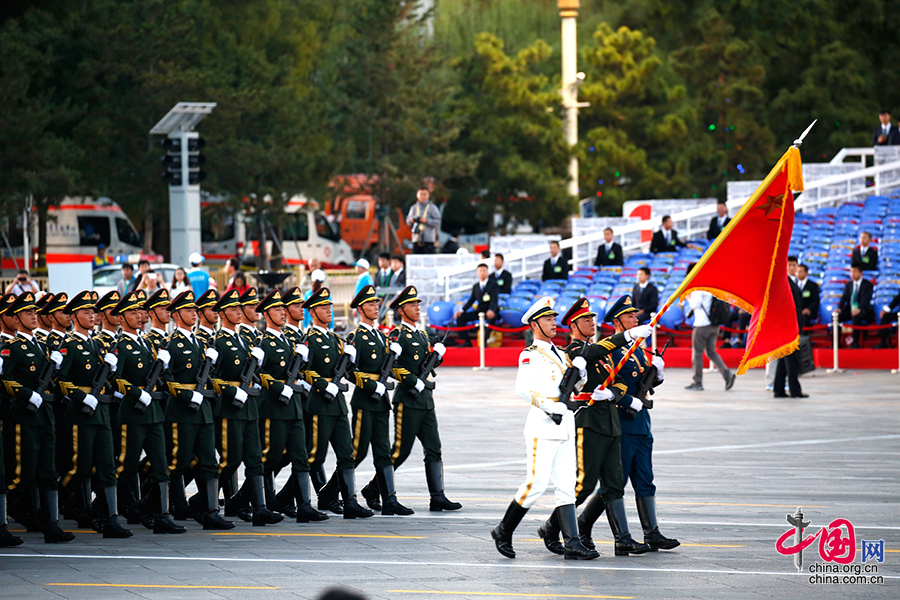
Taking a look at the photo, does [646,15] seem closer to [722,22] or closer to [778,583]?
[722,22]

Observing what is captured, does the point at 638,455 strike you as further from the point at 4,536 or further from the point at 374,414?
the point at 4,536

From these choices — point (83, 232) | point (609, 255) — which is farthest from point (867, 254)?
point (83, 232)

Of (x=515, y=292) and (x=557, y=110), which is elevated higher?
(x=557, y=110)

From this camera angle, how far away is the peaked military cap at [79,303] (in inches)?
422

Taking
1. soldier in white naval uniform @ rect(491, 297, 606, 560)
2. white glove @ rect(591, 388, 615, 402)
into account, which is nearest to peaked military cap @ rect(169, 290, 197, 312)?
soldier in white naval uniform @ rect(491, 297, 606, 560)

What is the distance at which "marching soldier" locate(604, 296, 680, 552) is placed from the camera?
936 centimetres

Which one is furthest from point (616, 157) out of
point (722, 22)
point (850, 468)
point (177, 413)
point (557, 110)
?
point (177, 413)

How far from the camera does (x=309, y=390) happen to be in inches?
438

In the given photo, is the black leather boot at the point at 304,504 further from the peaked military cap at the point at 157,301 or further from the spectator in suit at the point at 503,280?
the spectator in suit at the point at 503,280

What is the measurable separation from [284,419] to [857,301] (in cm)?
1366

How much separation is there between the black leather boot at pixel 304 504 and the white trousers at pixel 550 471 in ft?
8.14

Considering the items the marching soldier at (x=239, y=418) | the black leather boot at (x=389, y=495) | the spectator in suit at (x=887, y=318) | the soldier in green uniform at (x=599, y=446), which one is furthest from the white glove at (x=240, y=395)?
the spectator in suit at (x=887, y=318)

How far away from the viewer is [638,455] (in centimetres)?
951

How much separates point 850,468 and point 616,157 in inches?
1181
